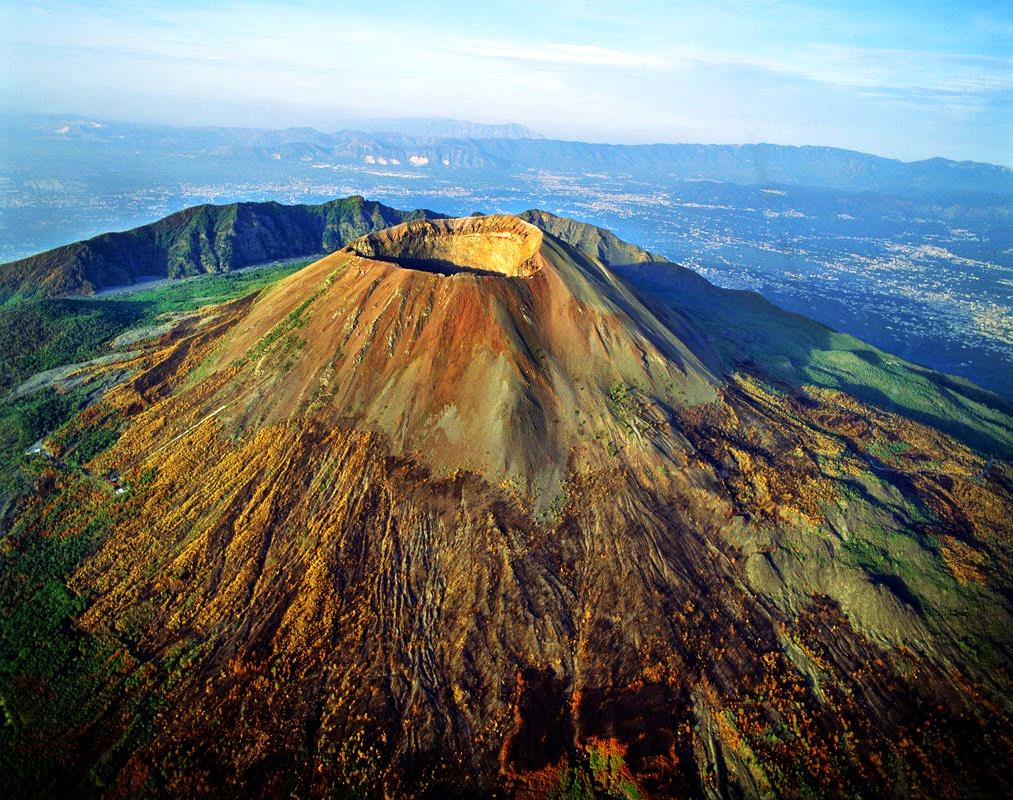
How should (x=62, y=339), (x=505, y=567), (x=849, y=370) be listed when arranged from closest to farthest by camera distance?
(x=505, y=567) → (x=62, y=339) → (x=849, y=370)

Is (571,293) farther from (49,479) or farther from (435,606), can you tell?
(49,479)

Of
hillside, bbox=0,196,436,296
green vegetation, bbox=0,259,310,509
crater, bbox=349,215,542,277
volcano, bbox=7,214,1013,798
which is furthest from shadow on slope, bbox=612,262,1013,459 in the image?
hillside, bbox=0,196,436,296

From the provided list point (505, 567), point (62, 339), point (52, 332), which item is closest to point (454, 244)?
point (505, 567)

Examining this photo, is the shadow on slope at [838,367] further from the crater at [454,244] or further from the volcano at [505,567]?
the crater at [454,244]

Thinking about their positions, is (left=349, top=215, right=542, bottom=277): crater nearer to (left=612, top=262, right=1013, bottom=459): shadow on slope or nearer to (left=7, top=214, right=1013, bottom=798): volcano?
(left=7, top=214, right=1013, bottom=798): volcano

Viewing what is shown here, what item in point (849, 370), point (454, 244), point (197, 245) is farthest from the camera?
point (197, 245)

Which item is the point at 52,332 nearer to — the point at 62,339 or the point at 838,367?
the point at 62,339

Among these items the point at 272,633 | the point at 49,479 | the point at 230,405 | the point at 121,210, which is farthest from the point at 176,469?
the point at 121,210
